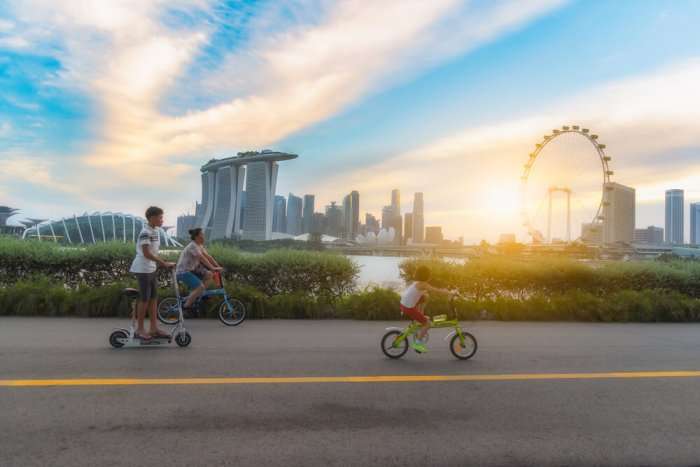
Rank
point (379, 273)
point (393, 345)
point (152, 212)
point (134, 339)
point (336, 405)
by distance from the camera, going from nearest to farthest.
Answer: point (336, 405) → point (393, 345) → point (134, 339) → point (152, 212) → point (379, 273)

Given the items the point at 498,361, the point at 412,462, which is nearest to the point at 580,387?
the point at 498,361

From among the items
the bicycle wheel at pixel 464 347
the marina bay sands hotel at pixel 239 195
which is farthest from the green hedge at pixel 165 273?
the marina bay sands hotel at pixel 239 195

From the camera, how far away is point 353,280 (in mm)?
10906

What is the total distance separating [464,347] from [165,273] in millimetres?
6777

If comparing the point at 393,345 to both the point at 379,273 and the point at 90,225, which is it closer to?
the point at 379,273

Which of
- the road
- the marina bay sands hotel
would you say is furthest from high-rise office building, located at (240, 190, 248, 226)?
the road

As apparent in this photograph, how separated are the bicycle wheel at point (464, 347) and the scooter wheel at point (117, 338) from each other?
14.9 ft

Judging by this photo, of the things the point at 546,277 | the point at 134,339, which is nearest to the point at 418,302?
the point at 134,339

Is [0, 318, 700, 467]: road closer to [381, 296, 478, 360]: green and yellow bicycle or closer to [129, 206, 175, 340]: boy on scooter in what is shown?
[381, 296, 478, 360]: green and yellow bicycle

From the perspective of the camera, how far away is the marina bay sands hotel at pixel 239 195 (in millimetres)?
99188

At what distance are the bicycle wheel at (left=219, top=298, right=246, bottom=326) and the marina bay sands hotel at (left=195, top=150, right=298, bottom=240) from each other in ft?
278

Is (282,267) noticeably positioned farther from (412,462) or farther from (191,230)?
(412,462)

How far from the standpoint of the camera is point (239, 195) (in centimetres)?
10794

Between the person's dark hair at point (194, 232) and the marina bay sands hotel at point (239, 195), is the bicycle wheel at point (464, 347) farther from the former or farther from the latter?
the marina bay sands hotel at point (239, 195)
